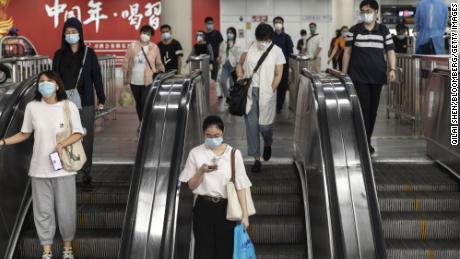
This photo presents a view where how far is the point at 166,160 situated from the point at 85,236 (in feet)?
4.62

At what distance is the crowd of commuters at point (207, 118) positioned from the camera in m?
5.50

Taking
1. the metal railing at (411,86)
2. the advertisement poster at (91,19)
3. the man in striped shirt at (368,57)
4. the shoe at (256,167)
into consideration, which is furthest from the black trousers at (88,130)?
the advertisement poster at (91,19)

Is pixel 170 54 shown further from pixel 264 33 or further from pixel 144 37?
pixel 264 33

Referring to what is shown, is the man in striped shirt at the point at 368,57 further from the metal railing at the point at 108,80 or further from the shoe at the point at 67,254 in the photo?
the metal railing at the point at 108,80

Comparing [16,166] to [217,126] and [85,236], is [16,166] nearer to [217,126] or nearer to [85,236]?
[85,236]

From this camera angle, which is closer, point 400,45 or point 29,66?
point 29,66

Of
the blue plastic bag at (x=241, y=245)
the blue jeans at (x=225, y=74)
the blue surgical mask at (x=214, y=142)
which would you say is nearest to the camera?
the blue plastic bag at (x=241, y=245)

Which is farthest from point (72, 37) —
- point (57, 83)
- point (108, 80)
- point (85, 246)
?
point (108, 80)

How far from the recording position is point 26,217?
7.18 meters

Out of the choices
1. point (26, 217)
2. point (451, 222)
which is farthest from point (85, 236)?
point (451, 222)

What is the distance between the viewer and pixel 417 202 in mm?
7324

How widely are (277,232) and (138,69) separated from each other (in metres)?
4.07

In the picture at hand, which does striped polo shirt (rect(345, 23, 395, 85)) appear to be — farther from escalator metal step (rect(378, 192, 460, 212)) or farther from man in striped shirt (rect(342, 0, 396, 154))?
escalator metal step (rect(378, 192, 460, 212))

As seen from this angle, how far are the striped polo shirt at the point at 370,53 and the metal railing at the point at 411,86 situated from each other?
4.94 feet
